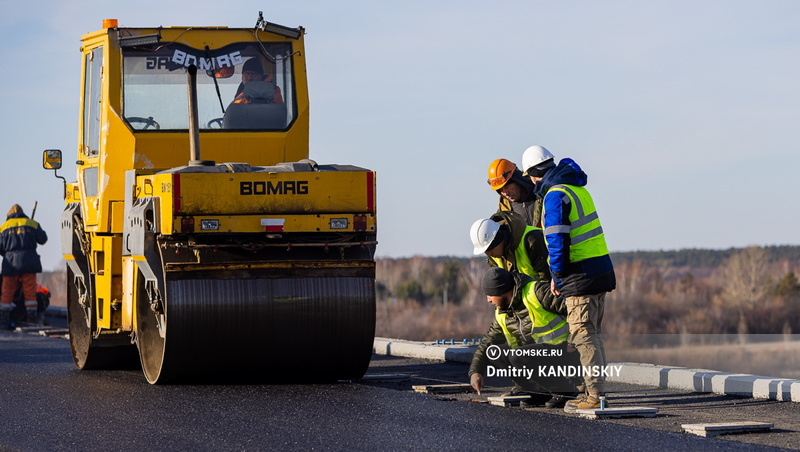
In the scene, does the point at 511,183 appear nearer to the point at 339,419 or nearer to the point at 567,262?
the point at 567,262

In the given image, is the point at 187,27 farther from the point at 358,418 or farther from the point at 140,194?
the point at 358,418

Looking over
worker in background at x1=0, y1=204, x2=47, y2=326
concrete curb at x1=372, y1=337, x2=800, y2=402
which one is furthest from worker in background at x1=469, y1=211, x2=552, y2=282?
worker in background at x1=0, y1=204, x2=47, y2=326

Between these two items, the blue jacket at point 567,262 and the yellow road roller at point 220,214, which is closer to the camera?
the blue jacket at point 567,262

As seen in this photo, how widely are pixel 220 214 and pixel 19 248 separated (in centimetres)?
993

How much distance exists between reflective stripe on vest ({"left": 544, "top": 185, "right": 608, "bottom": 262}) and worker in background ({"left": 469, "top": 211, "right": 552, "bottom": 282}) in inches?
18.2

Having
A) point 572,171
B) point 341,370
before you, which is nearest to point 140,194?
point 341,370

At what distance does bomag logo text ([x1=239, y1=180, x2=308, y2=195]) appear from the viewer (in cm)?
933

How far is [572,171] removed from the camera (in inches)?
310

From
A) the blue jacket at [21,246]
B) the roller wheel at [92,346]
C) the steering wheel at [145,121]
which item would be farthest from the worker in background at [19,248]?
the steering wheel at [145,121]

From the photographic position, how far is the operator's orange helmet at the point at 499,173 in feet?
27.8

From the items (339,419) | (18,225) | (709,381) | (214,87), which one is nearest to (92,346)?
(214,87)

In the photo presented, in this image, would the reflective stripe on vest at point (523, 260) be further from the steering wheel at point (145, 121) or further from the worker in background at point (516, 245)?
the steering wheel at point (145, 121)

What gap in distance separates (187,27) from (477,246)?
4.07m

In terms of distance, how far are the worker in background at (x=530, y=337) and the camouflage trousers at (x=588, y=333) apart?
27cm
